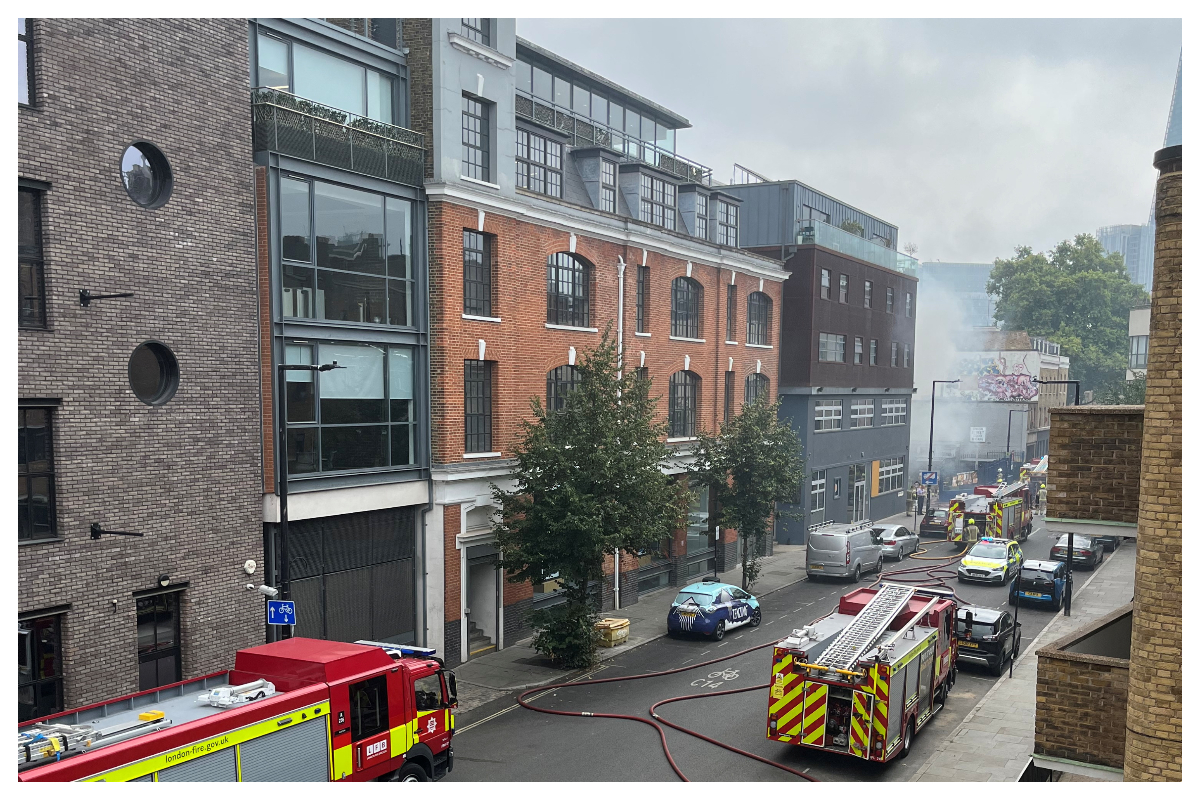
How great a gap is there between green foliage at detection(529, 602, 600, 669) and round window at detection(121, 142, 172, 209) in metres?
13.8

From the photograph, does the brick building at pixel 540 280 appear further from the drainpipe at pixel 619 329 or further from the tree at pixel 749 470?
the tree at pixel 749 470

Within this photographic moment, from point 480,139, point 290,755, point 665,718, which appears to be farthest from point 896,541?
point 290,755

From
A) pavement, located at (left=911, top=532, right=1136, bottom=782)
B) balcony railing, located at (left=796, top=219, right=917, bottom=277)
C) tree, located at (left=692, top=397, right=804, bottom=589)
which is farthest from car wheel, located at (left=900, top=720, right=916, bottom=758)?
balcony railing, located at (left=796, top=219, right=917, bottom=277)

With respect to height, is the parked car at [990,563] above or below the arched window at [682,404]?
below

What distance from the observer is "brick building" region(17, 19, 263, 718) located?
16.0 metres

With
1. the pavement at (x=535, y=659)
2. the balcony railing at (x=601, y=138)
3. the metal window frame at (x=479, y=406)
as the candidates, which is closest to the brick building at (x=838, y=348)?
the balcony railing at (x=601, y=138)

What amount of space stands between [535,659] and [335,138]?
14417mm

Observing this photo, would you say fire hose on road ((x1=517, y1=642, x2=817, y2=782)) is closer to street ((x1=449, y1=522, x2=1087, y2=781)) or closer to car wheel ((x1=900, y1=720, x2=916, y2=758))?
street ((x1=449, y1=522, x2=1087, y2=781))

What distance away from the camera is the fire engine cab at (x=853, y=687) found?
16703 millimetres

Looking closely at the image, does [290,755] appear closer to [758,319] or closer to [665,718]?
[665,718]

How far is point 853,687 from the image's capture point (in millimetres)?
16641

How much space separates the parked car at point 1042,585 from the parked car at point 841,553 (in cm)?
604

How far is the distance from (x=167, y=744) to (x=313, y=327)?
11.6m

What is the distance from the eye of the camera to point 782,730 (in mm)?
17297
